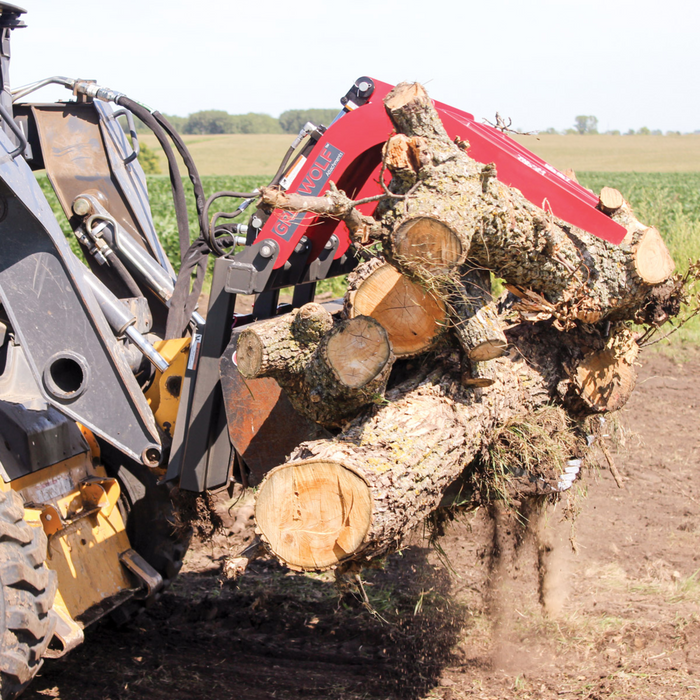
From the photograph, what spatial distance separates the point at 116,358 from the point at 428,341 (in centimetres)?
133

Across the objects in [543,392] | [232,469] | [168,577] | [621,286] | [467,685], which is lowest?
[467,685]

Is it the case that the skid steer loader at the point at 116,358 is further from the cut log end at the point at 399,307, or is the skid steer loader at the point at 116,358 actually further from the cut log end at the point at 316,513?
the cut log end at the point at 316,513

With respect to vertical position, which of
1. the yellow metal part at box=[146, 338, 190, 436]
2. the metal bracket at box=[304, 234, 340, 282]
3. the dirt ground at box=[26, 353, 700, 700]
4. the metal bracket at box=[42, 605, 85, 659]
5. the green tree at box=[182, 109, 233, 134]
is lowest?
the dirt ground at box=[26, 353, 700, 700]

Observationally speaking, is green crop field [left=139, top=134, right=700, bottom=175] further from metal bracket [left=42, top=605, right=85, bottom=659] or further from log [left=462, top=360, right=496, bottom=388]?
metal bracket [left=42, top=605, right=85, bottom=659]

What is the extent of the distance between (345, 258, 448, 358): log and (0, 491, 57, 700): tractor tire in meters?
1.51

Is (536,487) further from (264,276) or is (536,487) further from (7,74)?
(7,74)

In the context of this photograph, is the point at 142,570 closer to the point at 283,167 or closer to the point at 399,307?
the point at 399,307

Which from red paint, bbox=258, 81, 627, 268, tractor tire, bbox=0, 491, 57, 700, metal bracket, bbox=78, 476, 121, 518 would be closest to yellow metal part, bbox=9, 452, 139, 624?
metal bracket, bbox=78, 476, 121, 518

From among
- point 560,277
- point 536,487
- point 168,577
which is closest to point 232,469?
point 168,577

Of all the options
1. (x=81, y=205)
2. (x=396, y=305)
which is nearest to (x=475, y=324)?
(x=396, y=305)

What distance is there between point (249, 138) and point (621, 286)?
68029 millimetres

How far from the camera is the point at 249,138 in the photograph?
67.6 m

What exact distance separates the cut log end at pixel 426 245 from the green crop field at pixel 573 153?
4188 cm

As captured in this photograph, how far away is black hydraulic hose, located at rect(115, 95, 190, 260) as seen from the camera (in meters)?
3.87
